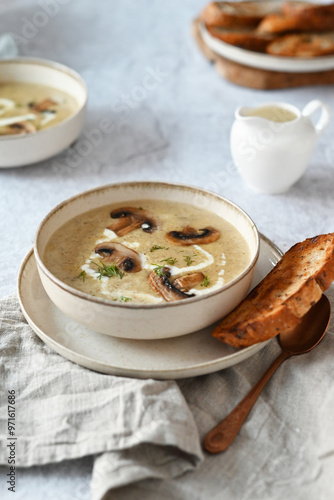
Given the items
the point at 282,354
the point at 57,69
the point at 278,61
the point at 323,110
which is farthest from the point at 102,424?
the point at 278,61

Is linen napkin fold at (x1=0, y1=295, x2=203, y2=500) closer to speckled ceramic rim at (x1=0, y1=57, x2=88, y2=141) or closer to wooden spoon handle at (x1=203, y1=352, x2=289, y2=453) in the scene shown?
wooden spoon handle at (x1=203, y1=352, x2=289, y2=453)

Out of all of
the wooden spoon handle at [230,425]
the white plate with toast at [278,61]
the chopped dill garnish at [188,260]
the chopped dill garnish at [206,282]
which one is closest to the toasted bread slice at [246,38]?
the white plate with toast at [278,61]

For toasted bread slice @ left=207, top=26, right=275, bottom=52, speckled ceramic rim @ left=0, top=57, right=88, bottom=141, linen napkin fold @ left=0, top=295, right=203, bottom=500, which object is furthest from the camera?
toasted bread slice @ left=207, top=26, right=275, bottom=52

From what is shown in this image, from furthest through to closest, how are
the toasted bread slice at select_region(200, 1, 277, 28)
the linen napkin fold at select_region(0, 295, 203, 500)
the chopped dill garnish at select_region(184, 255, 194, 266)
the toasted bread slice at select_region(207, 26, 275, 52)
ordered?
the toasted bread slice at select_region(200, 1, 277, 28) < the toasted bread slice at select_region(207, 26, 275, 52) < the chopped dill garnish at select_region(184, 255, 194, 266) < the linen napkin fold at select_region(0, 295, 203, 500)

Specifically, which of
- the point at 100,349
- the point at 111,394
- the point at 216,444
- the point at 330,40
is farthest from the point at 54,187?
the point at 330,40

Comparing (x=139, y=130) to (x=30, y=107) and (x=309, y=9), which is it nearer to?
(x=30, y=107)

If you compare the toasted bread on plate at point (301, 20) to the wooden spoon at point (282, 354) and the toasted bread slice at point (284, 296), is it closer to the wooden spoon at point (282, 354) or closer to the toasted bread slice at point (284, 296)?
the toasted bread slice at point (284, 296)

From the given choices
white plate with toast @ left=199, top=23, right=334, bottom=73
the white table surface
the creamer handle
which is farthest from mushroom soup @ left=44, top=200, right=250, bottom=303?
white plate with toast @ left=199, top=23, right=334, bottom=73
